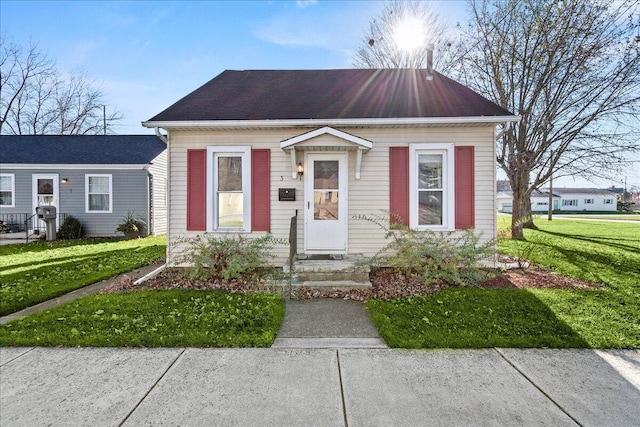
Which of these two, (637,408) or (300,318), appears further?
(300,318)

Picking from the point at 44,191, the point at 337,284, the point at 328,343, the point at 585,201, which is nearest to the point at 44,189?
A: the point at 44,191

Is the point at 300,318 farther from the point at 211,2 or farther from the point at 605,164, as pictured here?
the point at 605,164

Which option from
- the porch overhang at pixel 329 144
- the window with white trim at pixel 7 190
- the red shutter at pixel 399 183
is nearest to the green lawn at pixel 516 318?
the red shutter at pixel 399 183

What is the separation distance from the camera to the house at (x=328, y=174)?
21.7ft

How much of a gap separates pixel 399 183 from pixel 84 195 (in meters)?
13.5

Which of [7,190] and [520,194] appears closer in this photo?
[520,194]

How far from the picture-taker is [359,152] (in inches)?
251

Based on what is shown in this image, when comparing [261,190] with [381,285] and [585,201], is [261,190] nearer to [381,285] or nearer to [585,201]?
[381,285]

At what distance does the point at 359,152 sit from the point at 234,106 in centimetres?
318

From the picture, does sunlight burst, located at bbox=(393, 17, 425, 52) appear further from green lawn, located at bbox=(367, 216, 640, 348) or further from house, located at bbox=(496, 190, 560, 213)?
A: house, located at bbox=(496, 190, 560, 213)

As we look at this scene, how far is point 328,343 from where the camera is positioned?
3443 millimetres

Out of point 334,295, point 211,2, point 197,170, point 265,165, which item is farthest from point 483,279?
point 211,2

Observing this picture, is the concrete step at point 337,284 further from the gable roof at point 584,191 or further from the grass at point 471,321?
the gable roof at point 584,191

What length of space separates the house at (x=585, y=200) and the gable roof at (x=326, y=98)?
61231mm
